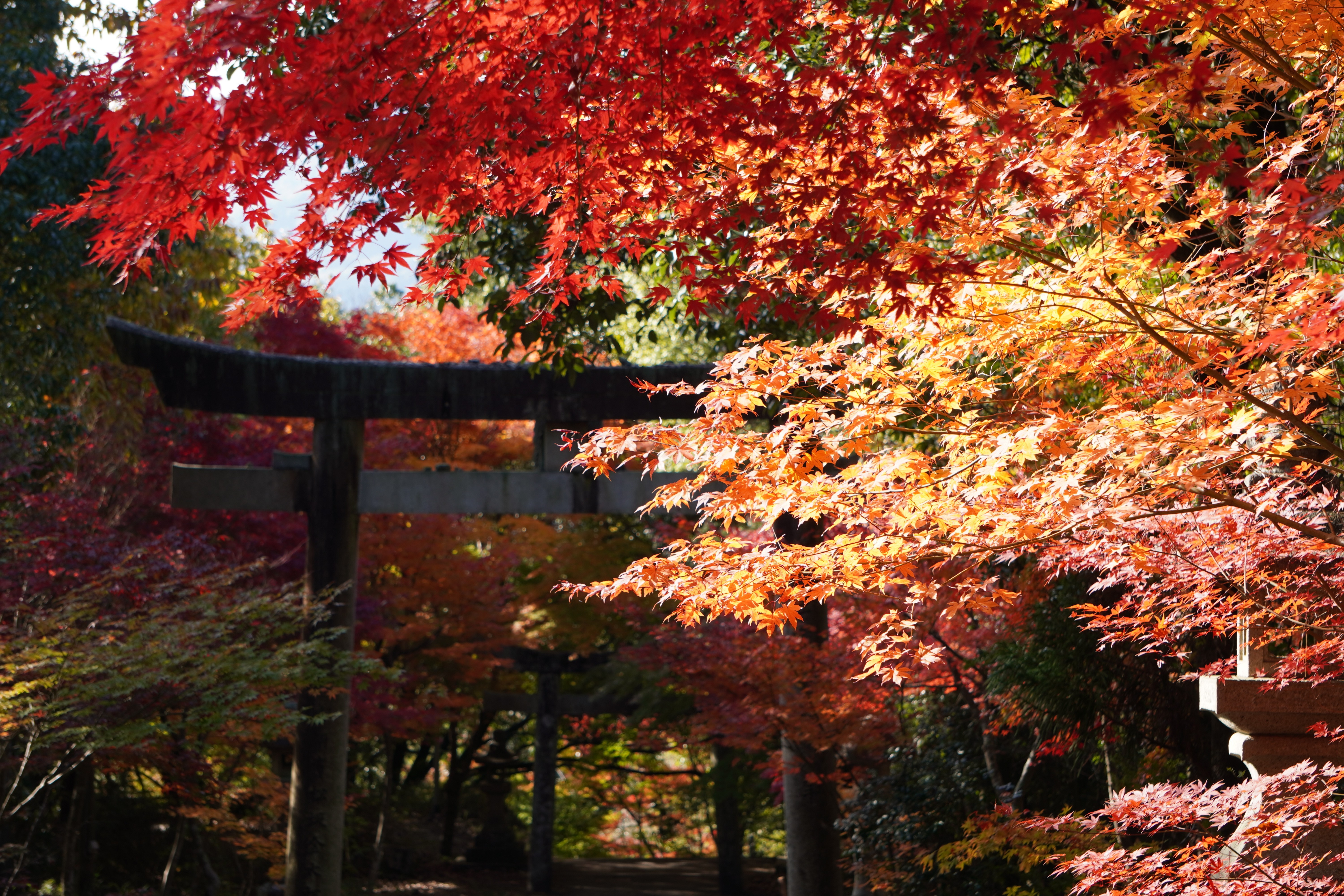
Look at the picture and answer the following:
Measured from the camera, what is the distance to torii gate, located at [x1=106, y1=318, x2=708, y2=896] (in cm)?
772

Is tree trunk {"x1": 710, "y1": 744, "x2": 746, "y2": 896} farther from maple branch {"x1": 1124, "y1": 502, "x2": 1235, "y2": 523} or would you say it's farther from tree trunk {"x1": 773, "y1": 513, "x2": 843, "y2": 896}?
Result: maple branch {"x1": 1124, "y1": 502, "x2": 1235, "y2": 523}

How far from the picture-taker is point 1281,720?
4.00 m

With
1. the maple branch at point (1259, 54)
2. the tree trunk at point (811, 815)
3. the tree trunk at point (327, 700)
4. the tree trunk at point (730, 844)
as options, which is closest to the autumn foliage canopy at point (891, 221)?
the maple branch at point (1259, 54)

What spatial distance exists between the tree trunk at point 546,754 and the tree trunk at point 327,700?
502cm

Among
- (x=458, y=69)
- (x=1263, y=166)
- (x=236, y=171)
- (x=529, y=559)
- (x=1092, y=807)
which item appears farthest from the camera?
(x=529, y=559)

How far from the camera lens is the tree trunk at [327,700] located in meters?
7.70

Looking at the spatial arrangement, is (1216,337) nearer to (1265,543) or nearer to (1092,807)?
(1265,543)

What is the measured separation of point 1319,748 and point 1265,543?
3.79ft

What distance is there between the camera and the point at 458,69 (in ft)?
8.30

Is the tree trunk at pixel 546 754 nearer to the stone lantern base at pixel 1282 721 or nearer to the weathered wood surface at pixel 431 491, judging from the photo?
the weathered wood surface at pixel 431 491

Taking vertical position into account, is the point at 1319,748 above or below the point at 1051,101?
below

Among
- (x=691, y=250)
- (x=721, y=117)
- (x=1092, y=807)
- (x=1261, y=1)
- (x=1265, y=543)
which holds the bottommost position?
(x=1092, y=807)

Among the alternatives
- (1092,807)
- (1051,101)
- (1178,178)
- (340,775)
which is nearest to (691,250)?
(1051,101)

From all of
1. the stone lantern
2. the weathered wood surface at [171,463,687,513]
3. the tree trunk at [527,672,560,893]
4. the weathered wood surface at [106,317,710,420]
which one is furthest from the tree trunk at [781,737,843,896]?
the tree trunk at [527,672,560,893]
